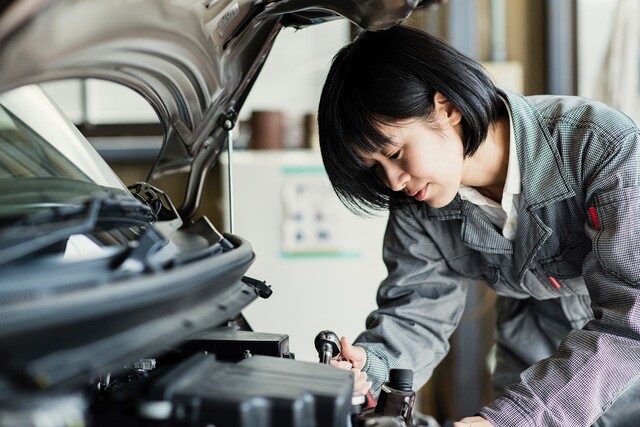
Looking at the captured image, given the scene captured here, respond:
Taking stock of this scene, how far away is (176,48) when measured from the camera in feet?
3.10

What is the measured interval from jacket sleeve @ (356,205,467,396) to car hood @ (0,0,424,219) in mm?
422

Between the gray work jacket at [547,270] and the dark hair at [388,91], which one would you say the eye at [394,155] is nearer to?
the dark hair at [388,91]

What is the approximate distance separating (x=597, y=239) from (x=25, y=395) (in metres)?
0.91

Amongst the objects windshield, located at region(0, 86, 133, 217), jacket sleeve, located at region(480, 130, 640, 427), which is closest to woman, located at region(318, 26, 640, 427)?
jacket sleeve, located at region(480, 130, 640, 427)

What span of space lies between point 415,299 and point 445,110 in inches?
15.4

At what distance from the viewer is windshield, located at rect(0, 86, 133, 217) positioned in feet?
2.79

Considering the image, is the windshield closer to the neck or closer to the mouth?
the mouth

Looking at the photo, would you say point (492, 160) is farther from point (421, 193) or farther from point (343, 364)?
point (343, 364)

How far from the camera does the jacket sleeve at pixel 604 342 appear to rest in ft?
3.90

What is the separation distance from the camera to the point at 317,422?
753 mm

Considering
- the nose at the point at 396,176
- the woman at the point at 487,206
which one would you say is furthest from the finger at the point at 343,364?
the nose at the point at 396,176

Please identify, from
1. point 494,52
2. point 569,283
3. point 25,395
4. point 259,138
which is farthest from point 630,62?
point 25,395

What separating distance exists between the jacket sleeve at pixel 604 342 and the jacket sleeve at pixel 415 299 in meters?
0.30

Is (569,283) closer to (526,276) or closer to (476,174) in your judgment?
(526,276)
